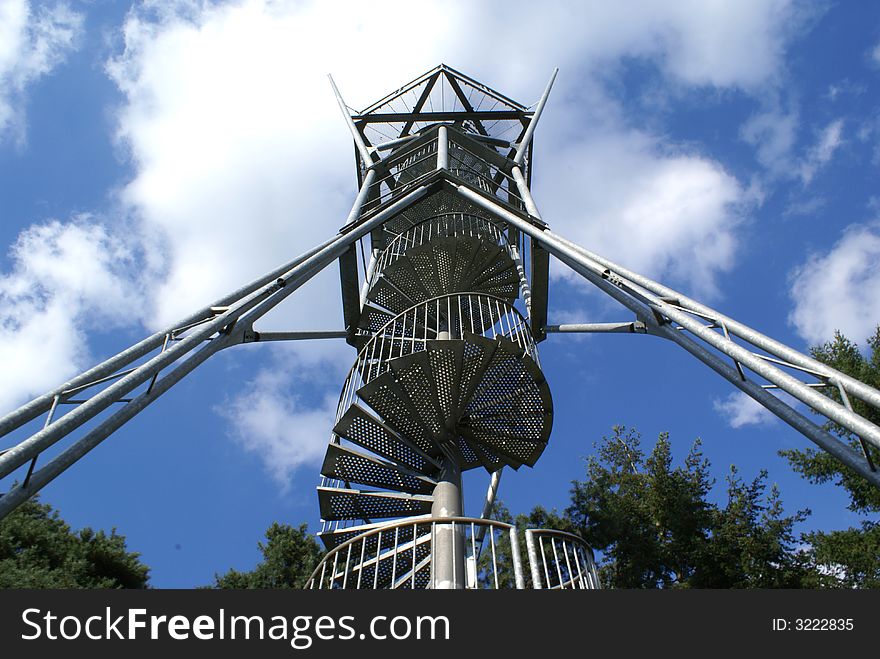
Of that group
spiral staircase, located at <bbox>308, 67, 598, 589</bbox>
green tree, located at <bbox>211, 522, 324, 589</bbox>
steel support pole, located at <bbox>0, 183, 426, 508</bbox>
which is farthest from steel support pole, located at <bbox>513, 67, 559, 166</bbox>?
green tree, located at <bbox>211, 522, 324, 589</bbox>

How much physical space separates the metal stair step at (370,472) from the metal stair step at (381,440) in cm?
12

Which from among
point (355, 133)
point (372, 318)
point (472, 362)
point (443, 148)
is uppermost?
point (355, 133)

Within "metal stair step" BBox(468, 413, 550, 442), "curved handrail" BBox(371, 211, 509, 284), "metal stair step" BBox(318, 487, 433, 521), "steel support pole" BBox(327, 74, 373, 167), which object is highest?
"steel support pole" BBox(327, 74, 373, 167)

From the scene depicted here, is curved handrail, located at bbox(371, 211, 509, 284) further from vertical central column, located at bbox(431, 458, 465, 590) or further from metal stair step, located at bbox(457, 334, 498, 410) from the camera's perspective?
vertical central column, located at bbox(431, 458, 465, 590)

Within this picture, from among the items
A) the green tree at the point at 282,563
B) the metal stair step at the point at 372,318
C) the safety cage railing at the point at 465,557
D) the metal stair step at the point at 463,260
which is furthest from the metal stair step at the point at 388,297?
the green tree at the point at 282,563

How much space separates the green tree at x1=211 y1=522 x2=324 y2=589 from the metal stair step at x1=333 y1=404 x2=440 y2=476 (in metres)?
7.61

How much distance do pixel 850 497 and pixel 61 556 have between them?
16.2 m

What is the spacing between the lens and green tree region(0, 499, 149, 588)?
11445 millimetres

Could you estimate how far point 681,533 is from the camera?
13148 mm

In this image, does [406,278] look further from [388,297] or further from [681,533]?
[681,533]

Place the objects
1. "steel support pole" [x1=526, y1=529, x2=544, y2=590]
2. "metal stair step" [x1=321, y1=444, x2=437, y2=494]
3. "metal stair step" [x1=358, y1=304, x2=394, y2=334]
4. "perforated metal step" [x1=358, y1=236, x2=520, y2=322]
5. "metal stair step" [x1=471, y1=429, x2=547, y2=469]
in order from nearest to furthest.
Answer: "steel support pole" [x1=526, y1=529, x2=544, y2=590] → "metal stair step" [x1=321, y1=444, x2=437, y2=494] → "metal stair step" [x1=471, y1=429, x2=547, y2=469] → "perforated metal step" [x1=358, y1=236, x2=520, y2=322] → "metal stair step" [x1=358, y1=304, x2=394, y2=334]

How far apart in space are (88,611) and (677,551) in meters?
12.2

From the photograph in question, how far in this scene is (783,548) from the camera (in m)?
12.6

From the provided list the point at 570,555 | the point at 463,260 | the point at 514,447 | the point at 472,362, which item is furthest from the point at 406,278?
the point at 570,555
